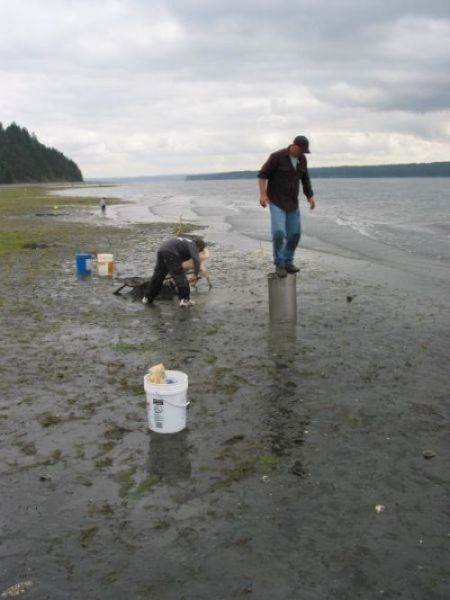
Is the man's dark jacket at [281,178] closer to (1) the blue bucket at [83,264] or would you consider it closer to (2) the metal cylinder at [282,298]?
(2) the metal cylinder at [282,298]

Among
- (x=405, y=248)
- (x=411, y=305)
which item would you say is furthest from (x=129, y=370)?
(x=405, y=248)

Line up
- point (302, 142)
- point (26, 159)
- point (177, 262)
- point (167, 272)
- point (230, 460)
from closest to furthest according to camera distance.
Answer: point (230, 460)
point (302, 142)
point (177, 262)
point (167, 272)
point (26, 159)

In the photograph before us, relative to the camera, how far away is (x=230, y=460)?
4648 millimetres

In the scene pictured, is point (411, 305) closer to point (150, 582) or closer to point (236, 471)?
point (236, 471)

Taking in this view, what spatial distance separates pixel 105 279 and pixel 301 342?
A: 6.64m

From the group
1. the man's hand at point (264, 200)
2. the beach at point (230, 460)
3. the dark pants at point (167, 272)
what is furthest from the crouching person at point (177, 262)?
the man's hand at point (264, 200)

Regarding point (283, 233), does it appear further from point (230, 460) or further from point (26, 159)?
point (26, 159)

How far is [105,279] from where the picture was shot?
43.3 feet

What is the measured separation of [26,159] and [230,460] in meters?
163

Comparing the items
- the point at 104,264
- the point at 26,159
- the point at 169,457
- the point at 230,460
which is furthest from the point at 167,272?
the point at 26,159

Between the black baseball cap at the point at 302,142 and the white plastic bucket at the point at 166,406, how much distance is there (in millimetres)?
5262

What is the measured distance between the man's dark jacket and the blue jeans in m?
0.12

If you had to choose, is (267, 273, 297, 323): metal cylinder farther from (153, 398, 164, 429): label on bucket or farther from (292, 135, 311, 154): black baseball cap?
(153, 398, 164, 429): label on bucket

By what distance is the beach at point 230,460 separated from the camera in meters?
3.38
